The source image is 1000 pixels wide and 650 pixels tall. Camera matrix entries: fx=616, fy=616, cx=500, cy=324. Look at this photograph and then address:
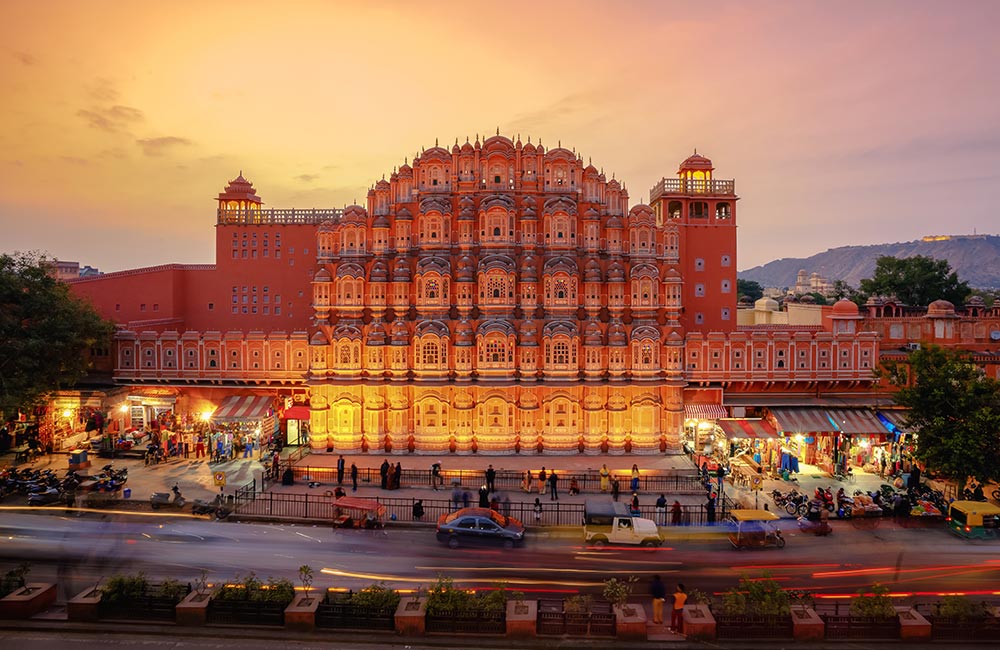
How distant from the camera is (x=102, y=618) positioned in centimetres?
1691

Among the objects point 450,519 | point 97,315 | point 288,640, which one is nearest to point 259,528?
point 450,519

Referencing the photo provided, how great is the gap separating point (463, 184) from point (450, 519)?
23.3m

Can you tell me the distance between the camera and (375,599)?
54.6 feet

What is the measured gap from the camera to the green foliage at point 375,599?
1647cm

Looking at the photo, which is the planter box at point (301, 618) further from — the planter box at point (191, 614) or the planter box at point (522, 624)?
the planter box at point (522, 624)

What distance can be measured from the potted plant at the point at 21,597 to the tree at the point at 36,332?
1749cm

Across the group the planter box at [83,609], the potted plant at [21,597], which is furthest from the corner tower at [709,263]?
the potted plant at [21,597]

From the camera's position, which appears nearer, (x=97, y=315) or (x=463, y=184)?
(x=97, y=315)

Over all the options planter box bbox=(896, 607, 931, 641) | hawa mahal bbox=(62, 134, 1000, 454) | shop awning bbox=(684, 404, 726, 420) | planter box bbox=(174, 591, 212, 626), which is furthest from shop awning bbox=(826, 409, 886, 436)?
planter box bbox=(174, 591, 212, 626)

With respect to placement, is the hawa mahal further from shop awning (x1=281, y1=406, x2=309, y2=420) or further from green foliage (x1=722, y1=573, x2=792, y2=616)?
green foliage (x1=722, y1=573, x2=792, y2=616)

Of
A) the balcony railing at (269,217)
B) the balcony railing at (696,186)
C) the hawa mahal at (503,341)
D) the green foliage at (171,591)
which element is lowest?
the green foliage at (171,591)

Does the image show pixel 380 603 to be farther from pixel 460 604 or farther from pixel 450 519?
pixel 450 519

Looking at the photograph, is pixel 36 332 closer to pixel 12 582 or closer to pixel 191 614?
pixel 12 582

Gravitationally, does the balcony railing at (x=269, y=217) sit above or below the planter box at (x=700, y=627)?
above
